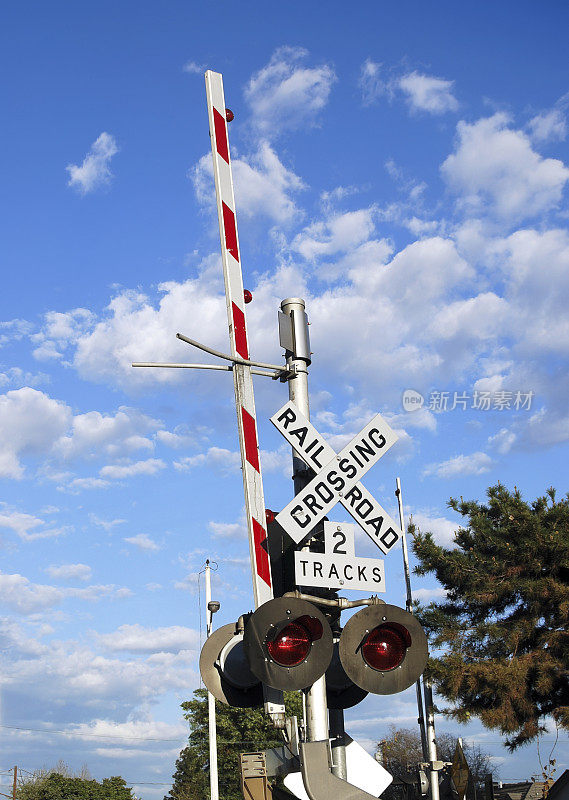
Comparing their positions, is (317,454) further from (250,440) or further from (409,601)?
(409,601)

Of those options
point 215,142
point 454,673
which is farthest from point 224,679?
point 454,673

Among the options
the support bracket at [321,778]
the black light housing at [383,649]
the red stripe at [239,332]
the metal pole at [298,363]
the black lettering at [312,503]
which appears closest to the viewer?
the support bracket at [321,778]

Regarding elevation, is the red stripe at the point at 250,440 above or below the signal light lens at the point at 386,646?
above

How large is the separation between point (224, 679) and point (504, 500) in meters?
18.5

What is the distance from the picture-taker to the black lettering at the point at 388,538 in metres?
4.51

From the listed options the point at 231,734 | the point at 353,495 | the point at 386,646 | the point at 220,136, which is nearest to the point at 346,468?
the point at 353,495

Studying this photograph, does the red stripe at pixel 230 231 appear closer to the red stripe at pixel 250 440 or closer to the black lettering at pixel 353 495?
the red stripe at pixel 250 440

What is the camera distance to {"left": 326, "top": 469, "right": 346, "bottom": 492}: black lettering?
177 inches

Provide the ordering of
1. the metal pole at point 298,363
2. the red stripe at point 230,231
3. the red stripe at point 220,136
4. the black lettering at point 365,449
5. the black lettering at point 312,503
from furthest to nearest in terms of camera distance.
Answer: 1. the red stripe at point 220,136
2. the red stripe at point 230,231
3. the metal pole at point 298,363
4. the black lettering at point 365,449
5. the black lettering at point 312,503

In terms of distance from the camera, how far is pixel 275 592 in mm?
4492

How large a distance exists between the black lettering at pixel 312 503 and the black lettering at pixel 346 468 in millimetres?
251

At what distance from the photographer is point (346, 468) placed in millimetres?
4531

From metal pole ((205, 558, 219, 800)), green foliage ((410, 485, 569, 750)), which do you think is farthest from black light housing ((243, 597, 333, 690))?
metal pole ((205, 558, 219, 800))

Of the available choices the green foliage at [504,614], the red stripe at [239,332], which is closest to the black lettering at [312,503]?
the red stripe at [239,332]
